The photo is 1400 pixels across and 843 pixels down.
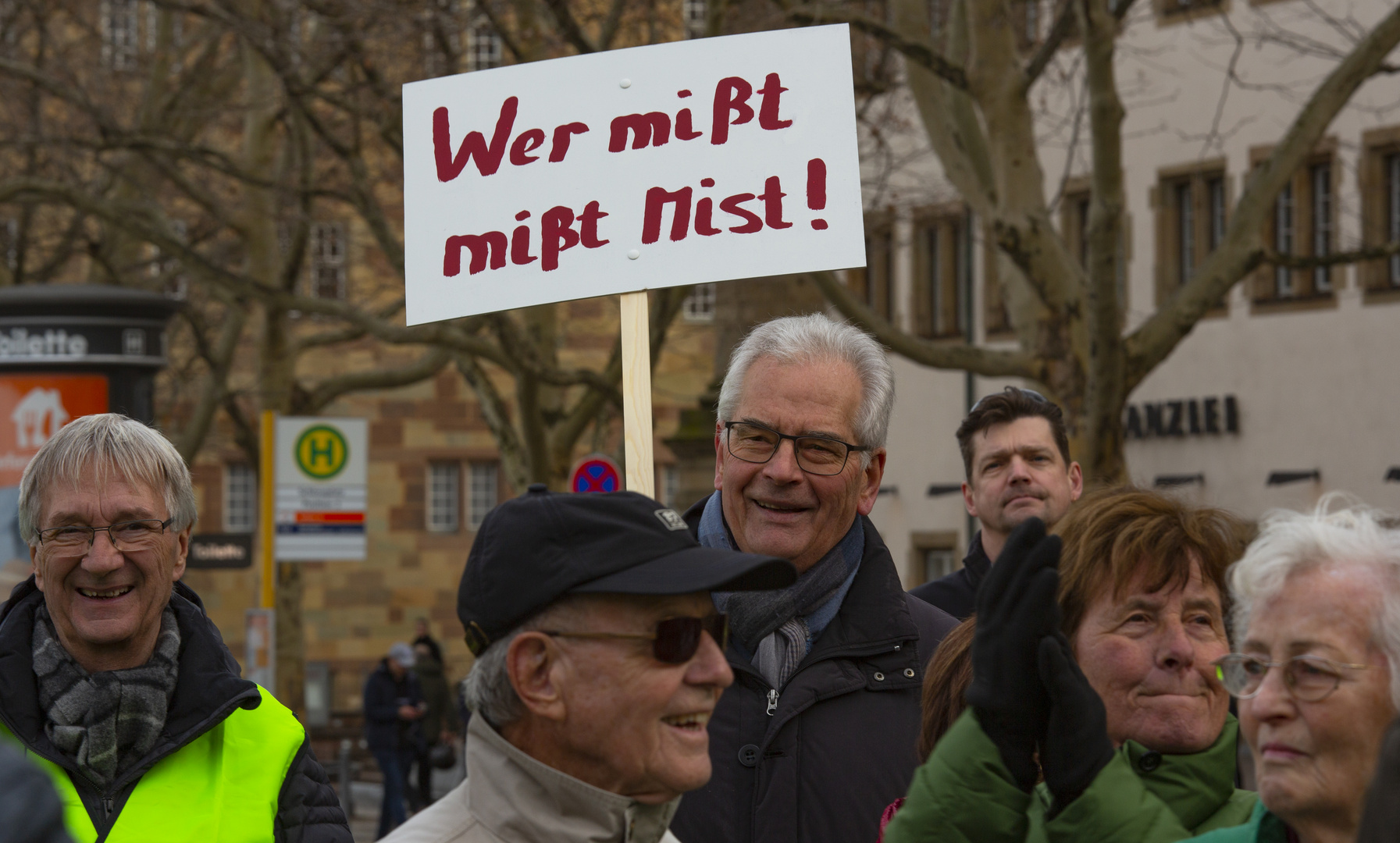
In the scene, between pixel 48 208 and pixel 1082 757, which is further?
pixel 48 208

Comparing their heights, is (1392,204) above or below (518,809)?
above

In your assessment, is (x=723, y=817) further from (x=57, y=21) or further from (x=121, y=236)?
(x=57, y=21)

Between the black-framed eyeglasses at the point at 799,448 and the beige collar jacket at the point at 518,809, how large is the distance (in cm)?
122

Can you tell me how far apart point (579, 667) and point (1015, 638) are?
64 cm

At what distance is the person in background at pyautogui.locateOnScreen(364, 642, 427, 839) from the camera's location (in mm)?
17859

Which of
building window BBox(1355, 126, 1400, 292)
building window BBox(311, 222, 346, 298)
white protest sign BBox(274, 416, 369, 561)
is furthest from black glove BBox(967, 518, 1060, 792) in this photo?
building window BBox(311, 222, 346, 298)

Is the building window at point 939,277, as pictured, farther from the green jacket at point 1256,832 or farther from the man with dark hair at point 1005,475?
the green jacket at point 1256,832

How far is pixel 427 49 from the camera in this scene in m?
17.2

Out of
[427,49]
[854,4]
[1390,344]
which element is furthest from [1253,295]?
[427,49]

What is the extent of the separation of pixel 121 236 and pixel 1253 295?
1356 cm

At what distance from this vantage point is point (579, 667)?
115 inches

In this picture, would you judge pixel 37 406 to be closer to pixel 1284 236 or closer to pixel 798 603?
pixel 798 603

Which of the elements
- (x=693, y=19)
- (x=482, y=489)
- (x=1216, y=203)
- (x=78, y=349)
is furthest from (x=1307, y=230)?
(x=482, y=489)

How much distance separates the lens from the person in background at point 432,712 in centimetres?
1966
